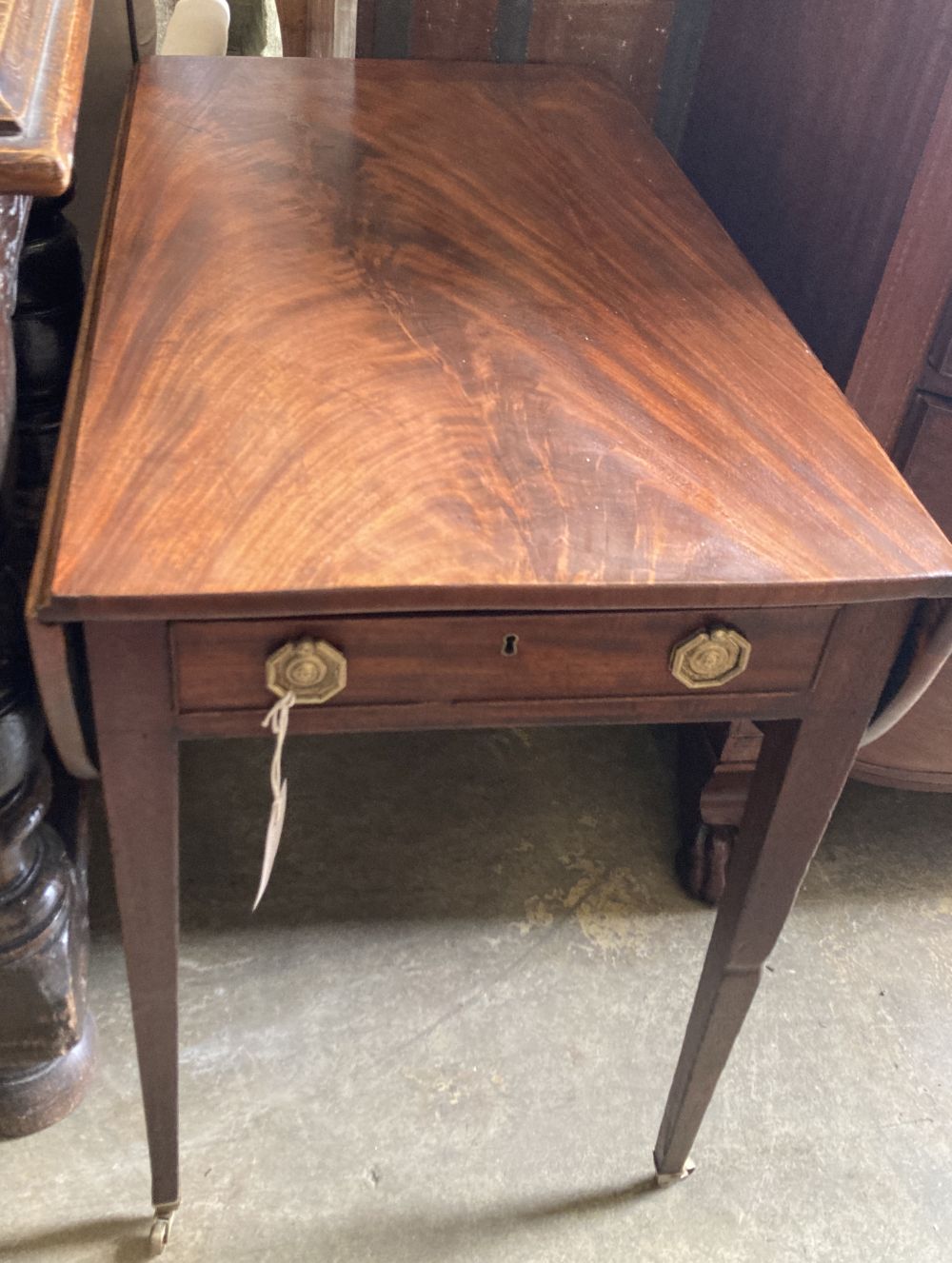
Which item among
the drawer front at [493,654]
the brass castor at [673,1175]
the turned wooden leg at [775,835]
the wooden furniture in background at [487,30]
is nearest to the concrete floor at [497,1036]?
the brass castor at [673,1175]

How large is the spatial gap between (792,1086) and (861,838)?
36 cm

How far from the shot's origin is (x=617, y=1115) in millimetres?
1094

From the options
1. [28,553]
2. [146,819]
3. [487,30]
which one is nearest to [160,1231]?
[146,819]

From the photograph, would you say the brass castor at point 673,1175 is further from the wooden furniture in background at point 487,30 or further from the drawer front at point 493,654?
the wooden furniture in background at point 487,30

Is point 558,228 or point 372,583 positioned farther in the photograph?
point 558,228

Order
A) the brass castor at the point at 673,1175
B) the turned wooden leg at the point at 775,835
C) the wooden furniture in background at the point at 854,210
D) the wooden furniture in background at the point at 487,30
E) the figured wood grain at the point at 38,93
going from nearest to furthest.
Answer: the figured wood grain at the point at 38,93, the turned wooden leg at the point at 775,835, the wooden furniture in background at the point at 854,210, the brass castor at the point at 673,1175, the wooden furniture in background at the point at 487,30

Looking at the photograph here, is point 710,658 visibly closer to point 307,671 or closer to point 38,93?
point 307,671

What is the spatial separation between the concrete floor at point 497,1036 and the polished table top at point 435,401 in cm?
65

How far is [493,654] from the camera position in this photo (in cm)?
66

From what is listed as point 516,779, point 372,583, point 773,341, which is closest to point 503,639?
point 372,583

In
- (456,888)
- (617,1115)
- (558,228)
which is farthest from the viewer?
(456,888)

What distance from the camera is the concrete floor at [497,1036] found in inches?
39.7

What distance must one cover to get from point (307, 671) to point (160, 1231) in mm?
588

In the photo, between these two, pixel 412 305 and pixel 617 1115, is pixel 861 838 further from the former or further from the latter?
pixel 412 305
